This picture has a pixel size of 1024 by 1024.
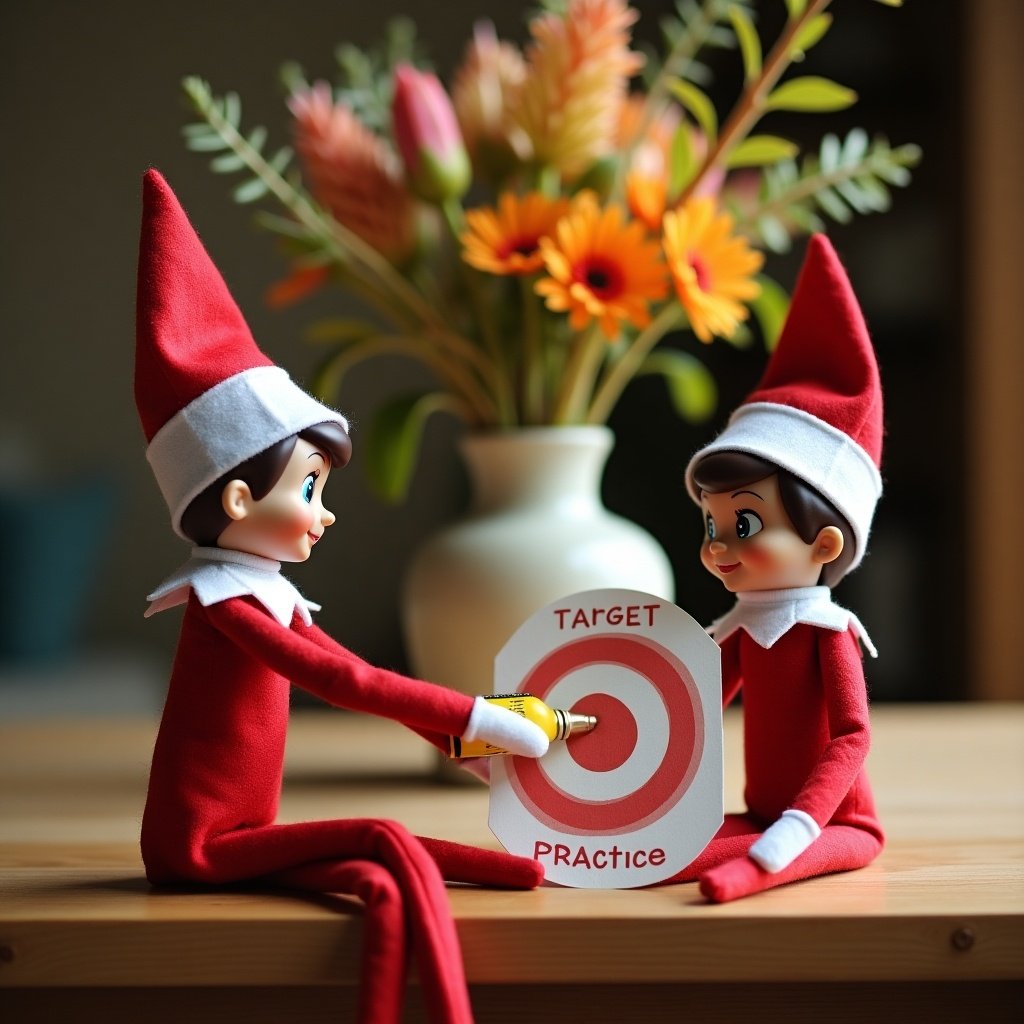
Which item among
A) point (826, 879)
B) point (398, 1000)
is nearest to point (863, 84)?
point (826, 879)

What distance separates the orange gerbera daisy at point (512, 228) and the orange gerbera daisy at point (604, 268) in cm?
3

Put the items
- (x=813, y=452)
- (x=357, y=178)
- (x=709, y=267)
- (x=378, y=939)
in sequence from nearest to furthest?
1. (x=378, y=939)
2. (x=813, y=452)
3. (x=709, y=267)
4. (x=357, y=178)

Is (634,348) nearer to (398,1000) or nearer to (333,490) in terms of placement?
(398,1000)

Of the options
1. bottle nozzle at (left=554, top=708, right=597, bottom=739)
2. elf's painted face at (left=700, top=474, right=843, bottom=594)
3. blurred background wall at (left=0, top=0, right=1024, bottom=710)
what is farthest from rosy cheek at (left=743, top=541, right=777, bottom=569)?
blurred background wall at (left=0, top=0, right=1024, bottom=710)

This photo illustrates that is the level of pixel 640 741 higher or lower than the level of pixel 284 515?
lower

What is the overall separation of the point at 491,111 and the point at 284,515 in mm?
448

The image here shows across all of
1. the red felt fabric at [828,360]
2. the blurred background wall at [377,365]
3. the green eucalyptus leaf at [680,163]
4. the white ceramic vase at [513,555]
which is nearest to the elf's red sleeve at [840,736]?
the red felt fabric at [828,360]

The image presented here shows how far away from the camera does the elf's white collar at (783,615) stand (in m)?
0.63

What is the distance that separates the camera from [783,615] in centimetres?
63

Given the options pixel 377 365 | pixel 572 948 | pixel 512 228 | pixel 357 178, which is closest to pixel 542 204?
pixel 512 228

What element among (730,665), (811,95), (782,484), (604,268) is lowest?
(730,665)

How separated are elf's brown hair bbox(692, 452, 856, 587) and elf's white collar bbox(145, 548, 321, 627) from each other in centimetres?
22

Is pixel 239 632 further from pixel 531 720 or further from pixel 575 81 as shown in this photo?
pixel 575 81

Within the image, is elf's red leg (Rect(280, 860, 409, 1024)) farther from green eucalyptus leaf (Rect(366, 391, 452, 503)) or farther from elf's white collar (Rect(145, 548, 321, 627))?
green eucalyptus leaf (Rect(366, 391, 452, 503))
